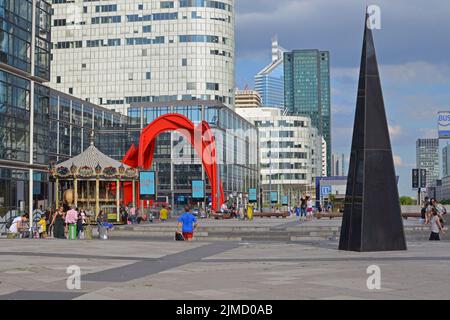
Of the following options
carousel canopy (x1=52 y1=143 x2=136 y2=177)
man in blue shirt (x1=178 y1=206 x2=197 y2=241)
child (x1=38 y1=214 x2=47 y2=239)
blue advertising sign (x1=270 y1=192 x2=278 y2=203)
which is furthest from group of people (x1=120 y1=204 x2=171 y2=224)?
blue advertising sign (x1=270 y1=192 x2=278 y2=203)

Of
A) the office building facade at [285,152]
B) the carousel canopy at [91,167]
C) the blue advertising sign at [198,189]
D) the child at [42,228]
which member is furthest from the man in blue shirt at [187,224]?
the office building facade at [285,152]

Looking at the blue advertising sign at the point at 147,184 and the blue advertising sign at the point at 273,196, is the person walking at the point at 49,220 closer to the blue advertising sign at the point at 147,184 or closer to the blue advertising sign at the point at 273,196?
the blue advertising sign at the point at 147,184

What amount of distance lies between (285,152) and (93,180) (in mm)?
122983

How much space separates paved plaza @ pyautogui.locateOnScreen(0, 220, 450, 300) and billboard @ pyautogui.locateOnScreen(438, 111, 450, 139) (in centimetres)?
3869

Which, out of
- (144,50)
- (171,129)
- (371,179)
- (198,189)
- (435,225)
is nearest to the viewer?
(371,179)

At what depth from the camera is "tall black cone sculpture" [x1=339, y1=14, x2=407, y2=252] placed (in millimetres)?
21375

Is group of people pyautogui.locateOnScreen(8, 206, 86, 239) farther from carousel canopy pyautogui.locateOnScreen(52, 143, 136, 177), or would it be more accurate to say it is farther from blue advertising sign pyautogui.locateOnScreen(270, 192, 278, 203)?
blue advertising sign pyautogui.locateOnScreen(270, 192, 278, 203)

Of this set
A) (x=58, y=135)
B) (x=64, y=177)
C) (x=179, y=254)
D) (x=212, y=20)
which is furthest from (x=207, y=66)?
(x=179, y=254)

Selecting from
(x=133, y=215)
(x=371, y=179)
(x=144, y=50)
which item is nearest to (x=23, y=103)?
(x=133, y=215)

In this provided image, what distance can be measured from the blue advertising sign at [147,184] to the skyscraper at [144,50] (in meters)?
67.3

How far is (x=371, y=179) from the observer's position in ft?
70.6

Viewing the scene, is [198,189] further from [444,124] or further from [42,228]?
[42,228]

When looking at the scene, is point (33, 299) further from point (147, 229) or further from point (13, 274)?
point (147, 229)

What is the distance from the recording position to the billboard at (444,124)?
6066cm
